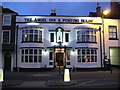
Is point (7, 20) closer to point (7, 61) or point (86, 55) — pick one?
point (7, 61)

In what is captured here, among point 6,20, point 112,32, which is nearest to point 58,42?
point 6,20

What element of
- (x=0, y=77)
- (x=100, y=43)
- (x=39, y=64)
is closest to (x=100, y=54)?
(x=100, y=43)

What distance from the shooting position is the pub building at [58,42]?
2434 cm

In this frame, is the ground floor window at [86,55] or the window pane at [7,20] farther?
the window pane at [7,20]

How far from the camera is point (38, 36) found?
2450 centimetres

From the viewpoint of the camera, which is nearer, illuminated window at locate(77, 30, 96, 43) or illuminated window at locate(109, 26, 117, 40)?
illuminated window at locate(77, 30, 96, 43)

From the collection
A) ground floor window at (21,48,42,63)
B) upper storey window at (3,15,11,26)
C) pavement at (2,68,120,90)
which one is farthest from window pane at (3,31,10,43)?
pavement at (2,68,120,90)

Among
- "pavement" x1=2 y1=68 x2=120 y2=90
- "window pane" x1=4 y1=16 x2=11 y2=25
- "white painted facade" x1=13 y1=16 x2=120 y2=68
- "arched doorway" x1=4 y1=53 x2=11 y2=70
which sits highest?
"window pane" x1=4 y1=16 x2=11 y2=25

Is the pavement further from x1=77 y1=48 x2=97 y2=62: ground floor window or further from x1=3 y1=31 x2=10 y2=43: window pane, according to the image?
x1=3 y1=31 x2=10 y2=43: window pane

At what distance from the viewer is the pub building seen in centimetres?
2434

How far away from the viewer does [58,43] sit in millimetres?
Answer: 24859

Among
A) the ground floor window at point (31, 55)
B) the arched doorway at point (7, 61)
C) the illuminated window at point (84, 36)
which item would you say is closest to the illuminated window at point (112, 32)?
the illuminated window at point (84, 36)

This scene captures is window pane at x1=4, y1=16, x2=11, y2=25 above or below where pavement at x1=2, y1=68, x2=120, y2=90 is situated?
above

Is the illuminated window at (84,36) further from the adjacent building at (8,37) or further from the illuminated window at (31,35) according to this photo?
the adjacent building at (8,37)
